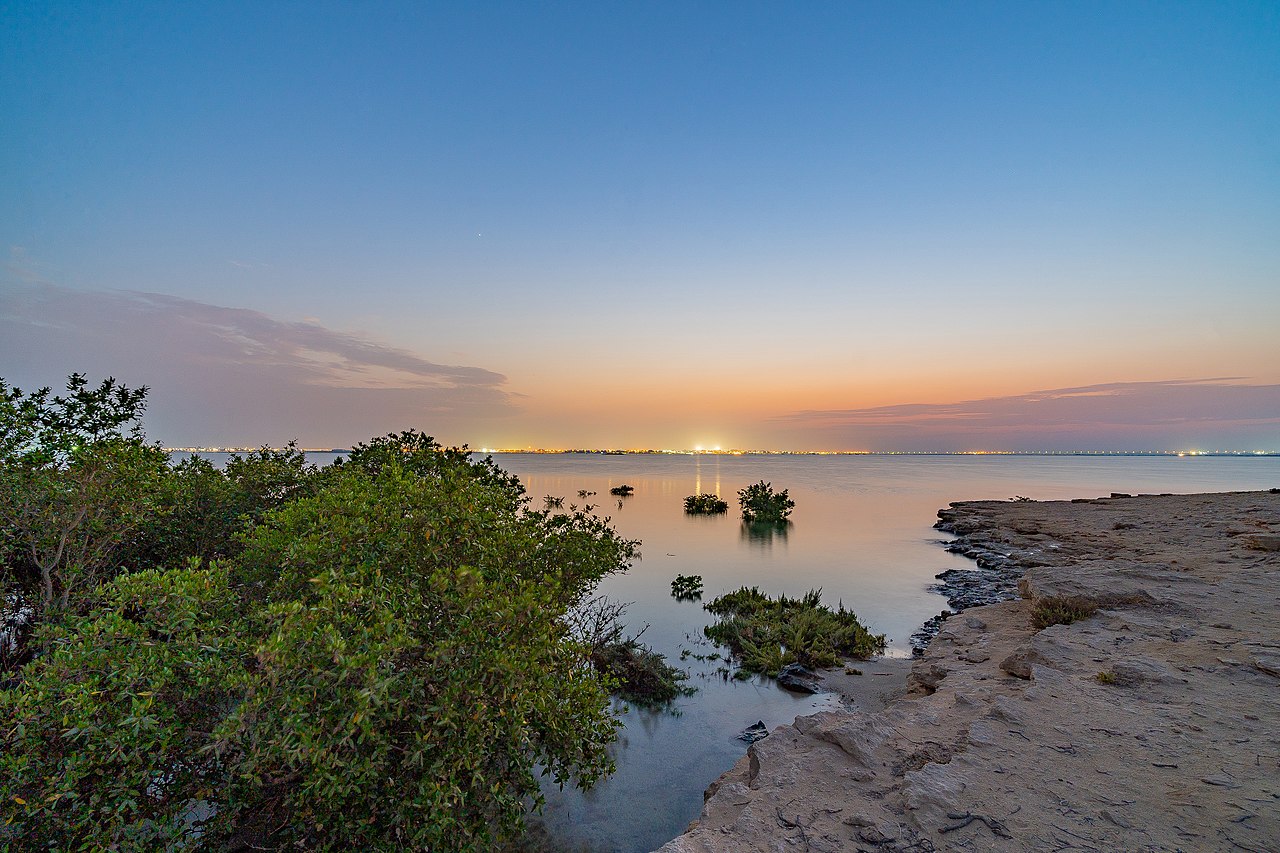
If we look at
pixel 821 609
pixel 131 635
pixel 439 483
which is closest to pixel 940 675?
pixel 821 609

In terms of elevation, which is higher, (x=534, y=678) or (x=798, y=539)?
(x=534, y=678)

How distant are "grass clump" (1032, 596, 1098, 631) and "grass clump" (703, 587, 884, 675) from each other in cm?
516

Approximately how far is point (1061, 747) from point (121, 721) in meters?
10.8

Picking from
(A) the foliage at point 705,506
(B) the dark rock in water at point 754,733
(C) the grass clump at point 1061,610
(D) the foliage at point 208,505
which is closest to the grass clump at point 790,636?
(B) the dark rock in water at point 754,733

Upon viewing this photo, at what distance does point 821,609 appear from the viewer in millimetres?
20344

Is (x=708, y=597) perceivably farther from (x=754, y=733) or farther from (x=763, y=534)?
(x=763, y=534)

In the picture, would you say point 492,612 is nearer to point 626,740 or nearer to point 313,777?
point 313,777

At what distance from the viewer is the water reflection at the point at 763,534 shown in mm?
38125

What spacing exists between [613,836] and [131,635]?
8065 millimetres

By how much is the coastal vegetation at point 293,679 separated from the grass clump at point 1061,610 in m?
11.6

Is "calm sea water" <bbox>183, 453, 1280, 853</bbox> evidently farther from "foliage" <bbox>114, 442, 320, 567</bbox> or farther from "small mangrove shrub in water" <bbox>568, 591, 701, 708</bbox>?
"foliage" <bbox>114, 442, 320, 567</bbox>

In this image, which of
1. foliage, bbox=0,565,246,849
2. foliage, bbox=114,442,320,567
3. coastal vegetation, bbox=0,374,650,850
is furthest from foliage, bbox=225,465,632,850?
foliage, bbox=114,442,320,567

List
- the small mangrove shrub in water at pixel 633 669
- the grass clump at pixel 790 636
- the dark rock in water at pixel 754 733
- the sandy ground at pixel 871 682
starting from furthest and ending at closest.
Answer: the grass clump at pixel 790 636 → the small mangrove shrub in water at pixel 633 669 → the sandy ground at pixel 871 682 → the dark rock in water at pixel 754 733

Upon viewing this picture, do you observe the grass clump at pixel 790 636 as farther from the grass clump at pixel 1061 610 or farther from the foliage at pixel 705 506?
the foliage at pixel 705 506
